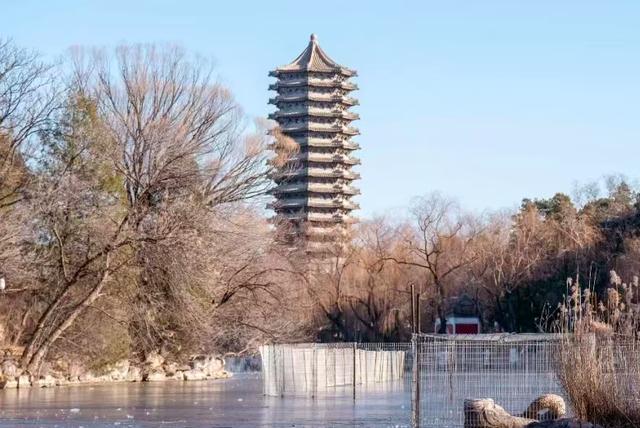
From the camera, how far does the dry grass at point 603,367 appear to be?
13227 mm

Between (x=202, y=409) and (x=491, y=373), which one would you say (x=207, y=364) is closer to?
(x=202, y=409)

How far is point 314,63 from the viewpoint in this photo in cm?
7644

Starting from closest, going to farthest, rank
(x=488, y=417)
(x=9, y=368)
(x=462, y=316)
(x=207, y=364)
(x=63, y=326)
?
(x=488, y=417) < (x=9, y=368) < (x=63, y=326) < (x=207, y=364) < (x=462, y=316)

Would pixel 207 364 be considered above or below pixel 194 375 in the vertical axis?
above

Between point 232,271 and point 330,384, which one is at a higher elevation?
point 232,271

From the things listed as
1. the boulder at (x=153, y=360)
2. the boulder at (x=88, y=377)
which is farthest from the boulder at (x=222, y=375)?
the boulder at (x=88, y=377)

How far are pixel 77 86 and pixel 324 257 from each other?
92.3 feet

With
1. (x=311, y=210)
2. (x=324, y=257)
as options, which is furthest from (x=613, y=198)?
(x=311, y=210)

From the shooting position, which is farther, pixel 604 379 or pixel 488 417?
pixel 488 417

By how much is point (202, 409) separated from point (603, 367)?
850 cm

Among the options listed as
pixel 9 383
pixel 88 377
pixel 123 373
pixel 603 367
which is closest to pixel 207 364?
pixel 123 373

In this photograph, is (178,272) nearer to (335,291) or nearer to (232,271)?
(232,271)

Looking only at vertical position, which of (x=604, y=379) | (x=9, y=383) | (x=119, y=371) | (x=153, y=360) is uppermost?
(x=604, y=379)

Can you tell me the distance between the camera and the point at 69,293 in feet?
108
